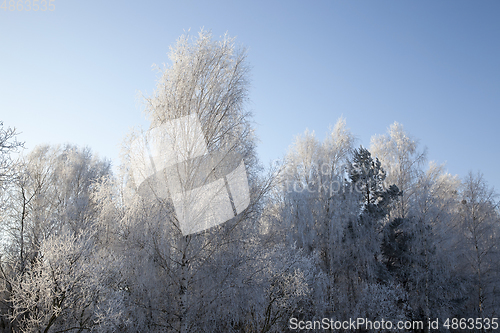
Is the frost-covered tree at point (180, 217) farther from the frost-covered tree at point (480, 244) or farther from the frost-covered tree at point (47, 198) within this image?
the frost-covered tree at point (480, 244)

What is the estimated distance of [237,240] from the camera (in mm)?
5906

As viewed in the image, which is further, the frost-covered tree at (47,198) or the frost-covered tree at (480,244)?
the frost-covered tree at (480,244)

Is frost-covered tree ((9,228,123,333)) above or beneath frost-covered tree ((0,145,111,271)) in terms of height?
beneath

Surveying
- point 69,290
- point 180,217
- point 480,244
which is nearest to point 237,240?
point 180,217

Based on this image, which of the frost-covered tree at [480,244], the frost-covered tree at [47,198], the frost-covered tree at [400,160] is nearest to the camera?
the frost-covered tree at [47,198]

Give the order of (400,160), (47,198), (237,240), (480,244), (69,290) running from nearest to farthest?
(237,240) → (69,290) → (47,198) → (480,244) → (400,160)

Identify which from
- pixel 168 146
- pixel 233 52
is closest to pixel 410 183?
pixel 233 52

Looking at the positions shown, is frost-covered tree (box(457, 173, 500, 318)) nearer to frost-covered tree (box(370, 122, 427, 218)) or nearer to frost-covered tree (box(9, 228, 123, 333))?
frost-covered tree (box(370, 122, 427, 218))

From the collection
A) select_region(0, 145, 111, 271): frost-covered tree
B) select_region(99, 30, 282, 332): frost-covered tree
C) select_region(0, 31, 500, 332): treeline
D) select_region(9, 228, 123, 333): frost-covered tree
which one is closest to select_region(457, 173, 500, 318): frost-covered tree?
select_region(0, 31, 500, 332): treeline

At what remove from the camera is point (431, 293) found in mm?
13828

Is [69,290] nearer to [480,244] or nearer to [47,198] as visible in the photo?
[47,198]

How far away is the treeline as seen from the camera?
580 centimetres

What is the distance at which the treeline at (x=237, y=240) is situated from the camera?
5801 mm

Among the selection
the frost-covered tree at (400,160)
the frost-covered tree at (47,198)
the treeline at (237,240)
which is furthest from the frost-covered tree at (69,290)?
the frost-covered tree at (400,160)
